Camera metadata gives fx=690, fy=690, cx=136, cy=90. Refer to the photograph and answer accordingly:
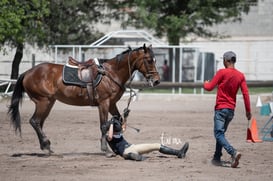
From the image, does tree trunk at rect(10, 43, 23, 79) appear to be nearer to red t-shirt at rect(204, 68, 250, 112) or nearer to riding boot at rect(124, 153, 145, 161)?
riding boot at rect(124, 153, 145, 161)

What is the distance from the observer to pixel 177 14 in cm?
4031

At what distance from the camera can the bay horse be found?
1328cm

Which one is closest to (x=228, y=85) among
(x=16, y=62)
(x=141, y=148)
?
(x=141, y=148)

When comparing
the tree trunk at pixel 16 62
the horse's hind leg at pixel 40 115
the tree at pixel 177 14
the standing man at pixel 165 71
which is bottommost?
the standing man at pixel 165 71

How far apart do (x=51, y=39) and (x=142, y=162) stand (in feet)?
91.6

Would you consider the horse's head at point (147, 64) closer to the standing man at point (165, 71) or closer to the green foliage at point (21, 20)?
the green foliage at point (21, 20)

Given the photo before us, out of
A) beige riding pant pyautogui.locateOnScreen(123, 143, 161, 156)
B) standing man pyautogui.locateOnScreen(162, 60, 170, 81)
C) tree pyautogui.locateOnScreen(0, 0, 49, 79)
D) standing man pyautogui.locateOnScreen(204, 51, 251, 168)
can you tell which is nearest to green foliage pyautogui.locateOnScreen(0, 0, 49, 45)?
tree pyautogui.locateOnScreen(0, 0, 49, 79)

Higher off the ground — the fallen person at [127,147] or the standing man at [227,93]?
the standing man at [227,93]

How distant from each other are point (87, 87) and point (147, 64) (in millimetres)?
1250

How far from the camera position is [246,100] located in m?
11.4

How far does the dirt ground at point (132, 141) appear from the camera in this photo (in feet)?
35.3

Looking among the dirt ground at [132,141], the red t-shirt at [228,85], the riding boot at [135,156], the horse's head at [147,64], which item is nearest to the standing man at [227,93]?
the red t-shirt at [228,85]

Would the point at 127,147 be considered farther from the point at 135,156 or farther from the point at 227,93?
the point at 227,93

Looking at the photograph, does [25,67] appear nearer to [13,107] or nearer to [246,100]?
[13,107]
